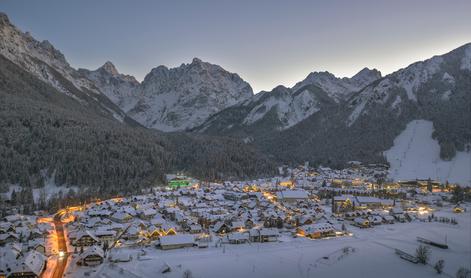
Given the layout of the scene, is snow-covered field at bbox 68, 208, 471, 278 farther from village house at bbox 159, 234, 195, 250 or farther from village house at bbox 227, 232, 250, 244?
village house at bbox 227, 232, 250, 244

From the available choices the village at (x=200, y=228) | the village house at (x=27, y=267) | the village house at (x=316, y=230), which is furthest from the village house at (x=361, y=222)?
the village house at (x=27, y=267)

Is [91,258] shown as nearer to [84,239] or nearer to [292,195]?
[84,239]

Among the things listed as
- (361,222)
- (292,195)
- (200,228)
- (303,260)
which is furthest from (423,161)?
(303,260)

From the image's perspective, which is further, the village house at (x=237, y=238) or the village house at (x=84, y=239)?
the village house at (x=237, y=238)

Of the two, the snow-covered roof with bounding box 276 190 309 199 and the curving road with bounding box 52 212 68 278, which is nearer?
the curving road with bounding box 52 212 68 278

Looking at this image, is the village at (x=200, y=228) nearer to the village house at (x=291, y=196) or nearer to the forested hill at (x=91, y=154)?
the village house at (x=291, y=196)

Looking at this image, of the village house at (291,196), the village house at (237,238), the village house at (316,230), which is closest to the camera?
the village house at (237,238)

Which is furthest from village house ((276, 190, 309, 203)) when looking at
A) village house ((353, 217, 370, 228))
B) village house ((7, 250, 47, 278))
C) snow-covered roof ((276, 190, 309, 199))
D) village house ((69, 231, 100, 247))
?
village house ((7, 250, 47, 278))
